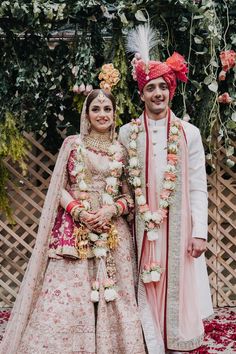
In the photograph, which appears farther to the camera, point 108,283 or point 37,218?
point 37,218

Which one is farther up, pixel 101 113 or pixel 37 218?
pixel 101 113

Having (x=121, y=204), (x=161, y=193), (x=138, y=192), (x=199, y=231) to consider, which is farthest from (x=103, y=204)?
(x=199, y=231)

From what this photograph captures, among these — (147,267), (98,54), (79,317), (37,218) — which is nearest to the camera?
(79,317)

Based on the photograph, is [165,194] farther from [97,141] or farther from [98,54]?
[98,54]

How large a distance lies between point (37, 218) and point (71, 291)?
208cm

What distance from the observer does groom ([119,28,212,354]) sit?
3340 millimetres

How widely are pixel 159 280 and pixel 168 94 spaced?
1.00m

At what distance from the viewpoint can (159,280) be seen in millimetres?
3361

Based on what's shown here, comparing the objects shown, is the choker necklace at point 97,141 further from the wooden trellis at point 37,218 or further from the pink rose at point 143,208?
the wooden trellis at point 37,218

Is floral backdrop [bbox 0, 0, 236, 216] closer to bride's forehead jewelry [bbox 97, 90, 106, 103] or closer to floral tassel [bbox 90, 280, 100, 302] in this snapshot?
bride's forehead jewelry [bbox 97, 90, 106, 103]

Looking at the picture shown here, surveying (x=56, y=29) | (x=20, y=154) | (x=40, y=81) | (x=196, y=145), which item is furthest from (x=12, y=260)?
(x=196, y=145)

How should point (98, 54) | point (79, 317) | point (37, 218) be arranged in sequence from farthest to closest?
1. point (37, 218)
2. point (98, 54)
3. point (79, 317)

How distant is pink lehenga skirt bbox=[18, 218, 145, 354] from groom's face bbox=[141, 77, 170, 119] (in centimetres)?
86

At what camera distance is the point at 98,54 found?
427 centimetres
